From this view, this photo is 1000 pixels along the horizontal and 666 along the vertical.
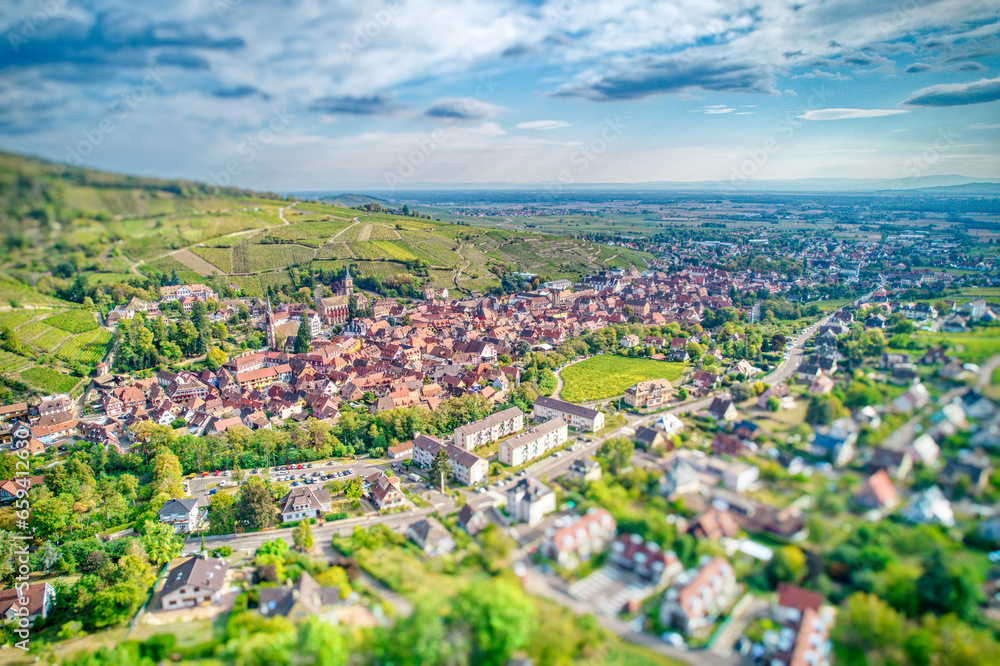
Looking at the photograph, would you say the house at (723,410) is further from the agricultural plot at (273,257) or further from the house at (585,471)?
the agricultural plot at (273,257)

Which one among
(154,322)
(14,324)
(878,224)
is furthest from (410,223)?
(878,224)

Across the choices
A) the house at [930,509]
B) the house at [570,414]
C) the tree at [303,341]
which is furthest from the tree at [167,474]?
the house at [930,509]

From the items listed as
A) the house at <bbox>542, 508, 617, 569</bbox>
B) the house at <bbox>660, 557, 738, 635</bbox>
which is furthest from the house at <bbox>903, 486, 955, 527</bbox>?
the house at <bbox>542, 508, 617, 569</bbox>

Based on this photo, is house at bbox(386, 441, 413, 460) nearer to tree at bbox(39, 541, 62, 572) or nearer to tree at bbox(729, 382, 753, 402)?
tree at bbox(39, 541, 62, 572)

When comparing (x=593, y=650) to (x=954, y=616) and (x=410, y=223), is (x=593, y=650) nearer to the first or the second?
(x=954, y=616)

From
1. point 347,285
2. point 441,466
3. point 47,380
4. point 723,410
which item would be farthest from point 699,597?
point 347,285
